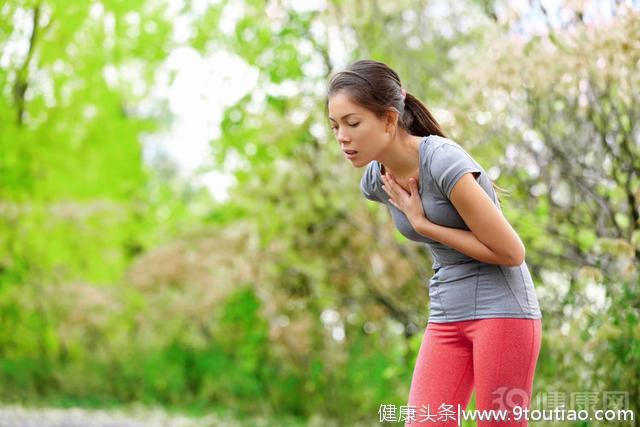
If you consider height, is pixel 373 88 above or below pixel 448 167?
above

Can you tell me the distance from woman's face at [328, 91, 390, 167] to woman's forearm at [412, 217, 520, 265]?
0.26 metres

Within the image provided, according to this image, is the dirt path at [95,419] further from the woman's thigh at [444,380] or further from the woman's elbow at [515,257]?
the woman's elbow at [515,257]

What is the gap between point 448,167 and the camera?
2.52 m

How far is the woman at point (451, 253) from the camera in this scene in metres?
2.52

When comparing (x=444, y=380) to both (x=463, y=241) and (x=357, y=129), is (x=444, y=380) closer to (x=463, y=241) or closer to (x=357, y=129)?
(x=463, y=241)

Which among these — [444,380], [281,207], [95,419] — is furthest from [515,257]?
[95,419]

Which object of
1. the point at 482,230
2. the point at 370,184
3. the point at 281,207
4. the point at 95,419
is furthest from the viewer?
the point at 95,419

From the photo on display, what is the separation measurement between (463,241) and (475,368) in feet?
1.18

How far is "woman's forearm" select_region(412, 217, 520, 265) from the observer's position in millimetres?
2508

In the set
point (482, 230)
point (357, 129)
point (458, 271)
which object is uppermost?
point (357, 129)

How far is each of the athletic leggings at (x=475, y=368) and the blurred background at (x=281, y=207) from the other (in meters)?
1.75

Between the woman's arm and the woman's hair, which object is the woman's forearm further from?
the woman's hair

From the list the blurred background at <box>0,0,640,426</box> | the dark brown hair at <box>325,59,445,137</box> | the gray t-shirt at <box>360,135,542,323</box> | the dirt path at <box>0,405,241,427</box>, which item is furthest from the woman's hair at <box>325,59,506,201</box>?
the dirt path at <box>0,405,241,427</box>

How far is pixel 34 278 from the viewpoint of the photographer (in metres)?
11.6
